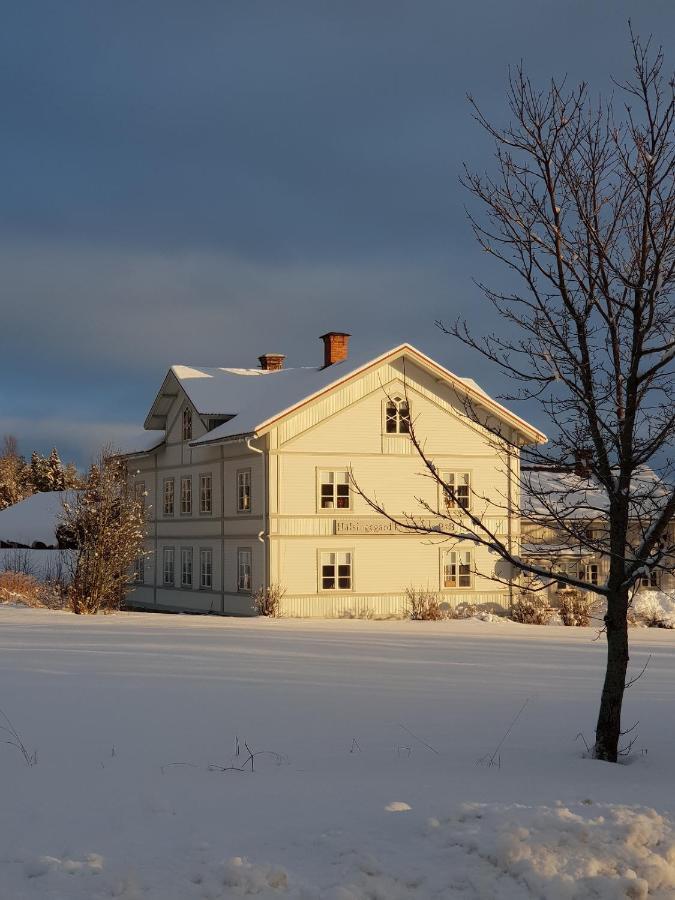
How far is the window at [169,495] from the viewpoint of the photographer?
121ft

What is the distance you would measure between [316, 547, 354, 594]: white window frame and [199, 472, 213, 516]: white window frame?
16.9 ft

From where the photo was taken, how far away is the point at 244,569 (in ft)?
102

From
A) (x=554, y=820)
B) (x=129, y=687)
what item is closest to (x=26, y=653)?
(x=129, y=687)

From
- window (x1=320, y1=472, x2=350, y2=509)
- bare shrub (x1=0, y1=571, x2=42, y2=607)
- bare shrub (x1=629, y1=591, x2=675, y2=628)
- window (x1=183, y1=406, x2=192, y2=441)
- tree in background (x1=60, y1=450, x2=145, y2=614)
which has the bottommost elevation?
bare shrub (x1=629, y1=591, x2=675, y2=628)

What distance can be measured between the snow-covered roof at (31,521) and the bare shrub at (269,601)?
3709cm

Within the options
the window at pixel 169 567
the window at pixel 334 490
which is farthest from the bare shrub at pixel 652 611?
the window at pixel 169 567

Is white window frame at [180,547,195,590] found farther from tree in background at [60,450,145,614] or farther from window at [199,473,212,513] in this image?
tree in background at [60,450,145,614]

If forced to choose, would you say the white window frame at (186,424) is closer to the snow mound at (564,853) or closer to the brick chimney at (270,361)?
the brick chimney at (270,361)

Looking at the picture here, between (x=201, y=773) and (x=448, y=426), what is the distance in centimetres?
2577

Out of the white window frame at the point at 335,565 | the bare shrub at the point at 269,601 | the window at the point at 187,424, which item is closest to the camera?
the bare shrub at the point at 269,601

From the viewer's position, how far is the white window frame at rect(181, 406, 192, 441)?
3516cm

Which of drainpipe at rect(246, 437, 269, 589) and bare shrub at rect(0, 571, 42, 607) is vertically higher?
drainpipe at rect(246, 437, 269, 589)

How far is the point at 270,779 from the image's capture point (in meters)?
7.12

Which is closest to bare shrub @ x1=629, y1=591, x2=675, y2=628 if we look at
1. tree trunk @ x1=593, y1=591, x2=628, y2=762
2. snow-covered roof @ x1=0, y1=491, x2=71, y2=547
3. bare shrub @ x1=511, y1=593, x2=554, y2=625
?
bare shrub @ x1=511, y1=593, x2=554, y2=625
